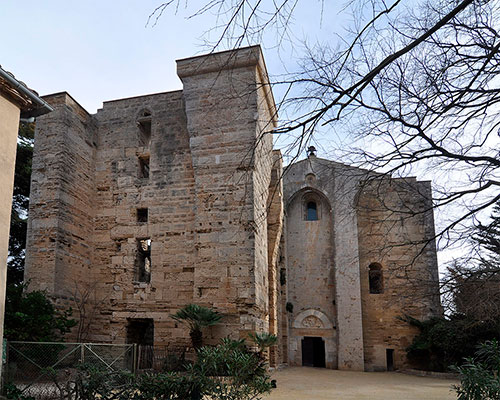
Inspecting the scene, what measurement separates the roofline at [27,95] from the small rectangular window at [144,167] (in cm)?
643

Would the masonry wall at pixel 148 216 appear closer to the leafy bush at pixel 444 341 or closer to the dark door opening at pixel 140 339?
the dark door opening at pixel 140 339

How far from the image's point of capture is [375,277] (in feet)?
66.3

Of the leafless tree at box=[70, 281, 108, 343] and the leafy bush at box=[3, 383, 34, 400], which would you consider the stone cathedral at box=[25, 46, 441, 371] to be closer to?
the leafless tree at box=[70, 281, 108, 343]

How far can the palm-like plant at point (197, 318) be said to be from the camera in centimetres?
1050

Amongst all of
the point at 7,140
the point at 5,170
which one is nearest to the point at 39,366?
the point at 5,170

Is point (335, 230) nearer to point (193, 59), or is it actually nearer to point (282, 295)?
point (282, 295)

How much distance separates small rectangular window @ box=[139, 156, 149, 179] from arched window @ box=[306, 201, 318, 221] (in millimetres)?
9456

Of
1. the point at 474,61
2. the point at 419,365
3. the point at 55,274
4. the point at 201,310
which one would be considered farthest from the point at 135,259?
the point at 419,365

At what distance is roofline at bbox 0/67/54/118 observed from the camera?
5.95 meters

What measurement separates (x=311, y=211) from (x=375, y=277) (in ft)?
14.0

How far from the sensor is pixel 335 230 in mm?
20094

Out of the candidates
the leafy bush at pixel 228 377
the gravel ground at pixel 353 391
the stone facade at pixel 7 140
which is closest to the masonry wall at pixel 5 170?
the stone facade at pixel 7 140

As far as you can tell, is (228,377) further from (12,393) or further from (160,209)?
(160,209)

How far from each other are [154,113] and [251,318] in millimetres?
6866
